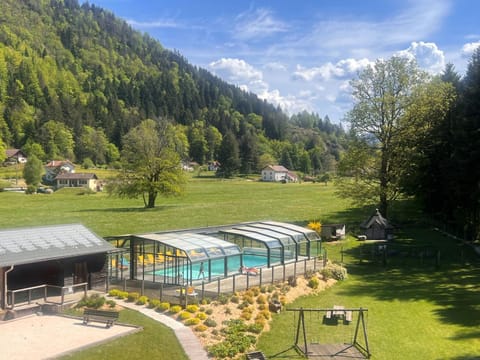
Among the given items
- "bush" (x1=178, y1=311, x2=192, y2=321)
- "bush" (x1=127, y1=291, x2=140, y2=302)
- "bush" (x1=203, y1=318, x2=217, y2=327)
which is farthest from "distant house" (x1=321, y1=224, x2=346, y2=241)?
"bush" (x1=203, y1=318, x2=217, y2=327)

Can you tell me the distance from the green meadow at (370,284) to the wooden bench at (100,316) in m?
0.87

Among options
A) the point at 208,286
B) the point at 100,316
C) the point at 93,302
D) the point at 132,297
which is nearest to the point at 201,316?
the point at 208,286

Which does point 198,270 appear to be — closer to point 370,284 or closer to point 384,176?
point 370,284

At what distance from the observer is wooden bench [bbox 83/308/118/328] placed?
18562 millimetres

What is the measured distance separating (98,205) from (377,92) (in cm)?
4185

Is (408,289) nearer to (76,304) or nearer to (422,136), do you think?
(76,304)

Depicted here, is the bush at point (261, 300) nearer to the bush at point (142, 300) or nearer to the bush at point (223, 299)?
the bush at point (223, 299)

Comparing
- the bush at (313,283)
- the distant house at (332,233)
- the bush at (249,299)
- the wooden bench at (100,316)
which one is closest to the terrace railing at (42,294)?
the wooden bench at (100,316)

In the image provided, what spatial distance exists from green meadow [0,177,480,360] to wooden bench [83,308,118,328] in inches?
34.3

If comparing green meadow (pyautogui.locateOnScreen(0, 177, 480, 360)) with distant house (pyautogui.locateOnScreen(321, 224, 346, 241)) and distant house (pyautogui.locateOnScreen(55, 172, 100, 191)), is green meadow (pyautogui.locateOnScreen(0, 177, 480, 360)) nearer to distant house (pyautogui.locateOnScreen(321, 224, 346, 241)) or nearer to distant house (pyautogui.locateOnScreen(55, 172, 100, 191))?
distant house (pyautogui.locateOnScreen(321, 224, 346, 241))

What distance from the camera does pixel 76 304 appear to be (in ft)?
68.6

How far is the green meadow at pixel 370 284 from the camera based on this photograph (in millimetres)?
17750

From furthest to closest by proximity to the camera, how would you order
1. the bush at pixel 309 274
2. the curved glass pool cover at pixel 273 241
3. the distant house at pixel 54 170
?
the distant house at pixel 54 170, the curved glass pool cover at pixel 273 241, the bush at pixel 309 274

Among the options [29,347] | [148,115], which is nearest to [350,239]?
[29,347]
